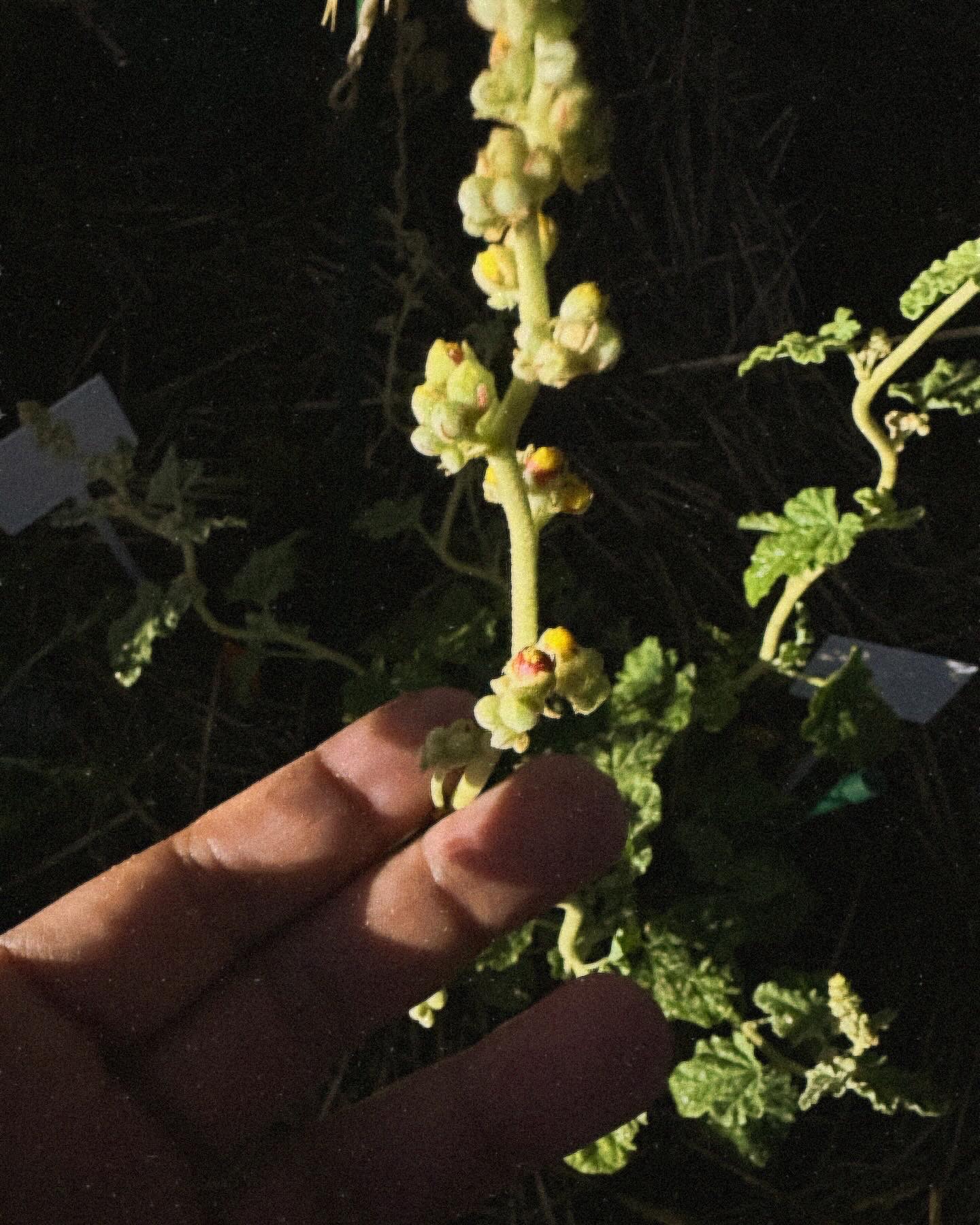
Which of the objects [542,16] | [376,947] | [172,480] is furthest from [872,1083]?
[542,16]

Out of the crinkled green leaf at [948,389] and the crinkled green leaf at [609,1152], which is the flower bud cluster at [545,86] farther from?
the crinkled green leaf at [609,1152]

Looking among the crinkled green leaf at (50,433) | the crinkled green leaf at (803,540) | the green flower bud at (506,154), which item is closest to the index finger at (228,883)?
the crinkled green leaf at (803,540)

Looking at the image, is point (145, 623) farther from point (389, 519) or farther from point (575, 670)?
point (575, 670)

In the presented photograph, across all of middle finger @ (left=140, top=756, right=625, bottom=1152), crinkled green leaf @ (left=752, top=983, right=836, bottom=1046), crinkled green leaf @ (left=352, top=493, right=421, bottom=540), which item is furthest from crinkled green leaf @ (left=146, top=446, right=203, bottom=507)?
crinkled green leaf @ (left=752, top=983, right=836, bottom=1046)

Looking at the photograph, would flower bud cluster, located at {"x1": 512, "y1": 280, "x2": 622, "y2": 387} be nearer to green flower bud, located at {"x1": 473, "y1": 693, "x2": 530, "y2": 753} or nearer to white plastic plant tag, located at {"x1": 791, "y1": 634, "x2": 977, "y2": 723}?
green flower bud, located at {"x1": 473, "y1": 693, "x2": 530, "y2": 753}

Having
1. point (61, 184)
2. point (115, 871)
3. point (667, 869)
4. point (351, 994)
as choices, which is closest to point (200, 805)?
point (115, 871)

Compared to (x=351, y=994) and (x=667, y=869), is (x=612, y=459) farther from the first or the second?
(x=351, y=994)
